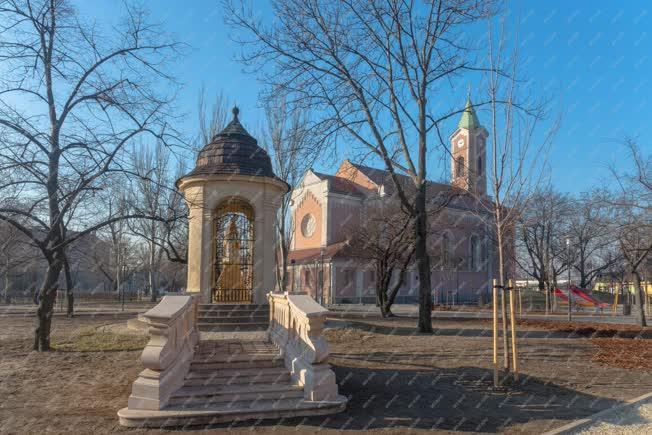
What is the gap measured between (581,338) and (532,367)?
21.0 feet

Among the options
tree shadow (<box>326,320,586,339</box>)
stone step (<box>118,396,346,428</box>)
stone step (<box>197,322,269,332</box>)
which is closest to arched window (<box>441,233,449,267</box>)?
tree shadow (<box>326,320,586,339</box>)

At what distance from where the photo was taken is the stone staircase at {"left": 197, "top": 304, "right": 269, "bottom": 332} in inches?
471

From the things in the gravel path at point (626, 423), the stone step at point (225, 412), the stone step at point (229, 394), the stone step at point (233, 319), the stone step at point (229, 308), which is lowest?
the gravel path at point (626, 423)

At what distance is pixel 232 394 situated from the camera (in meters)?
6.69

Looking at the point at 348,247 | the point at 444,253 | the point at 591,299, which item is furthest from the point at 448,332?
the point at 444,253

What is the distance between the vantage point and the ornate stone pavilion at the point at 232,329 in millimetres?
6164

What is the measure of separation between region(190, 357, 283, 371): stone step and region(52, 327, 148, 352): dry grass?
5068 mm

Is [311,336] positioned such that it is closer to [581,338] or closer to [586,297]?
[581,338]

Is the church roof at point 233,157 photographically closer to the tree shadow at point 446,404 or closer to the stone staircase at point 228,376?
the stone staircase at point 228,376

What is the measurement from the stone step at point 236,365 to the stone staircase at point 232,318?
407 cm

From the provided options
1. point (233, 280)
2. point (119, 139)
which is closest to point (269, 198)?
point (233, 280)

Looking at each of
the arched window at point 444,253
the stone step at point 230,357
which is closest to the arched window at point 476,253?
the arched window at point 444,253

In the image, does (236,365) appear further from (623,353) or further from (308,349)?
(623,353)

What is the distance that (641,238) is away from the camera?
21.7 metres
